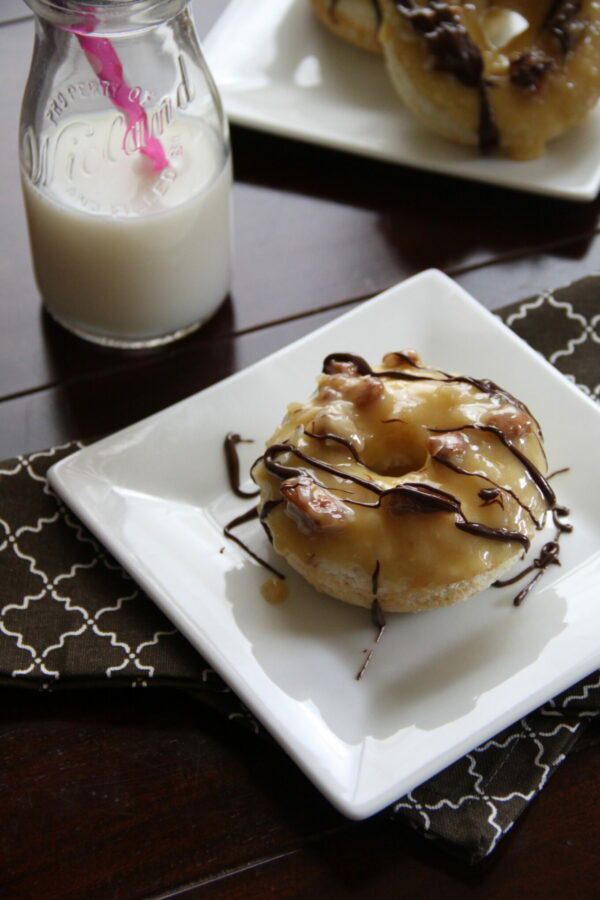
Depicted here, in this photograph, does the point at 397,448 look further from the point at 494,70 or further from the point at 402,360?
the point at 494,70

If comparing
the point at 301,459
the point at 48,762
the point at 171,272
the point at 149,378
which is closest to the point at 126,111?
the point at 171,272

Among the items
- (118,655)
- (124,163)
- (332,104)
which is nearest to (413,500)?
(118,655)

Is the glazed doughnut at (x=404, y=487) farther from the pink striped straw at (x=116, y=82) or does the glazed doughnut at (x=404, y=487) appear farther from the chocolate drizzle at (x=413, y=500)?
the pink striped straw at (x=116, y=82)

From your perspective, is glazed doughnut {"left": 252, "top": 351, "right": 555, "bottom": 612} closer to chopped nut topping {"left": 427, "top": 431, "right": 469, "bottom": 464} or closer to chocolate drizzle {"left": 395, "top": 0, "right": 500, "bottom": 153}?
chopped nut topping {"left": 427, "top": 431, "right": 469, "bottom": 464}

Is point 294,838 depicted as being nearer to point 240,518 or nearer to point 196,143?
point 240,518

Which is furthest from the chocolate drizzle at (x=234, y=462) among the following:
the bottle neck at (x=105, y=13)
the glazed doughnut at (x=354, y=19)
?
the glazed doughnut at (x=354, y=19)
